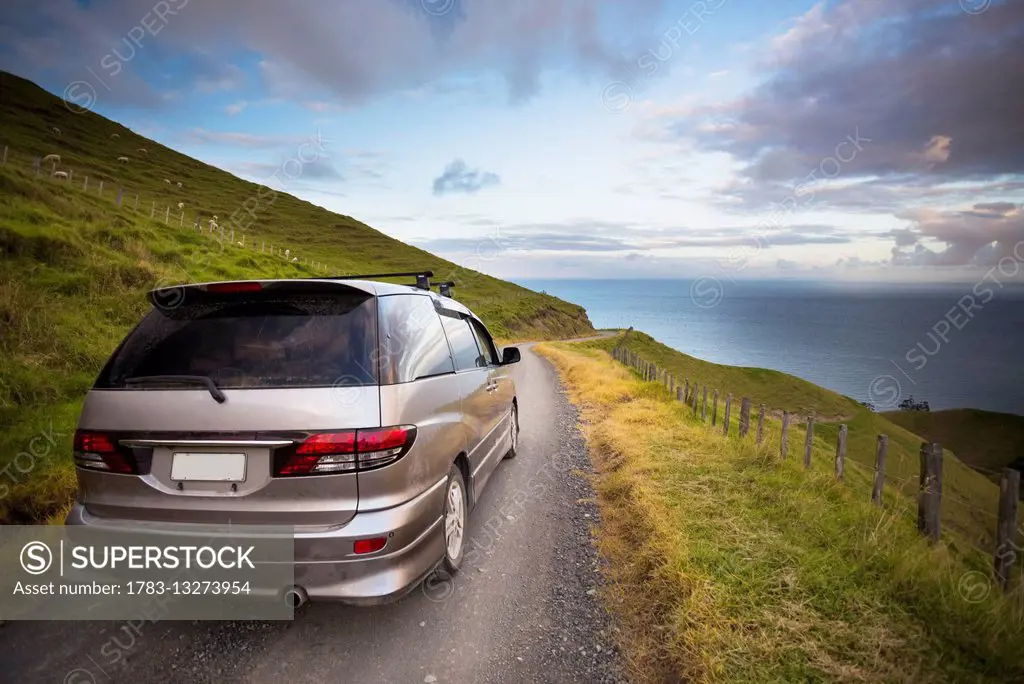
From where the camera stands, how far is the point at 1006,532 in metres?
3.91

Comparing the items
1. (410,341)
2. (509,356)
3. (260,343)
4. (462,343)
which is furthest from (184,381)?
(509,356)

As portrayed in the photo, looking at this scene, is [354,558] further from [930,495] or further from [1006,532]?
[930,495]

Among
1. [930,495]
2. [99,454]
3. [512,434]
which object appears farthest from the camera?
[512,434]

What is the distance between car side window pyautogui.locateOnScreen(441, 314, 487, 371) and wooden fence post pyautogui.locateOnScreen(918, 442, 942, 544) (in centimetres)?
430

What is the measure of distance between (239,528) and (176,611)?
1.14 meters

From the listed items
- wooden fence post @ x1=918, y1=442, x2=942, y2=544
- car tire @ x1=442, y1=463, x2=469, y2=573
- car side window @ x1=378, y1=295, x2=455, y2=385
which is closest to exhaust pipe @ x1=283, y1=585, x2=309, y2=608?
car tire @ x1=442, y1=463, x2=469, y2=573

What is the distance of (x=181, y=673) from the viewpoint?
2594mm

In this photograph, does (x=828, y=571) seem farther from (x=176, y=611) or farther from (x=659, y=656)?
(x=176, y=611)

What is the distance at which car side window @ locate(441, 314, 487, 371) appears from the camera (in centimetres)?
418

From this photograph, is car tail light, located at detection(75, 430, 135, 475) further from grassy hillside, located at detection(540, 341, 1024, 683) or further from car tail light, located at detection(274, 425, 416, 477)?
grassy hillside, located at detection(540, 341, 1024, 683)

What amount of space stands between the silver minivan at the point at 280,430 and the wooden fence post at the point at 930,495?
4.77m

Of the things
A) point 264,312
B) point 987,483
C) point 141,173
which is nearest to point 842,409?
point 987,483

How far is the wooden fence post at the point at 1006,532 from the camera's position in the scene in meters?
3.88

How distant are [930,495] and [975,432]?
254ft
